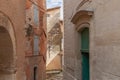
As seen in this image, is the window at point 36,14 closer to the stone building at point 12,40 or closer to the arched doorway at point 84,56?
the stone building at point 12,40

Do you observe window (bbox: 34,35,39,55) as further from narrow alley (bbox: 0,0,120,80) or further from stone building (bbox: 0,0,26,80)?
stone building (bbox: 0,0,26,80)

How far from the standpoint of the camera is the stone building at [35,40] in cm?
1364

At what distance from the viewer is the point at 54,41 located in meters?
27.0

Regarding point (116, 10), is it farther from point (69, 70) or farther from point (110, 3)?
point (69, 70)

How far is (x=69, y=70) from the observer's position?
8.80m

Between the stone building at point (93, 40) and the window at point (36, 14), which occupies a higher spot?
the window at point (36, 14)

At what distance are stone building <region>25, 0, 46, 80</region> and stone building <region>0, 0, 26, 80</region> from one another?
329 cm

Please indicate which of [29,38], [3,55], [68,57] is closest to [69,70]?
[68,57]

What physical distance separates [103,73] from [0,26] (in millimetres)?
4548

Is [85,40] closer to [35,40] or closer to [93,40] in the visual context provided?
[93,40]

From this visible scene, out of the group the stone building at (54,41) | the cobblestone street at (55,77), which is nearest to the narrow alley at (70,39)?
the cobblestone street at (55,77)

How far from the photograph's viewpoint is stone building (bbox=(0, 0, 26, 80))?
28.6 ft

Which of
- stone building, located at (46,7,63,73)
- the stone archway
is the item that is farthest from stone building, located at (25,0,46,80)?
stone building, located at (46,7,63,73)

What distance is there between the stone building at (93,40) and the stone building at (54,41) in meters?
16.0
